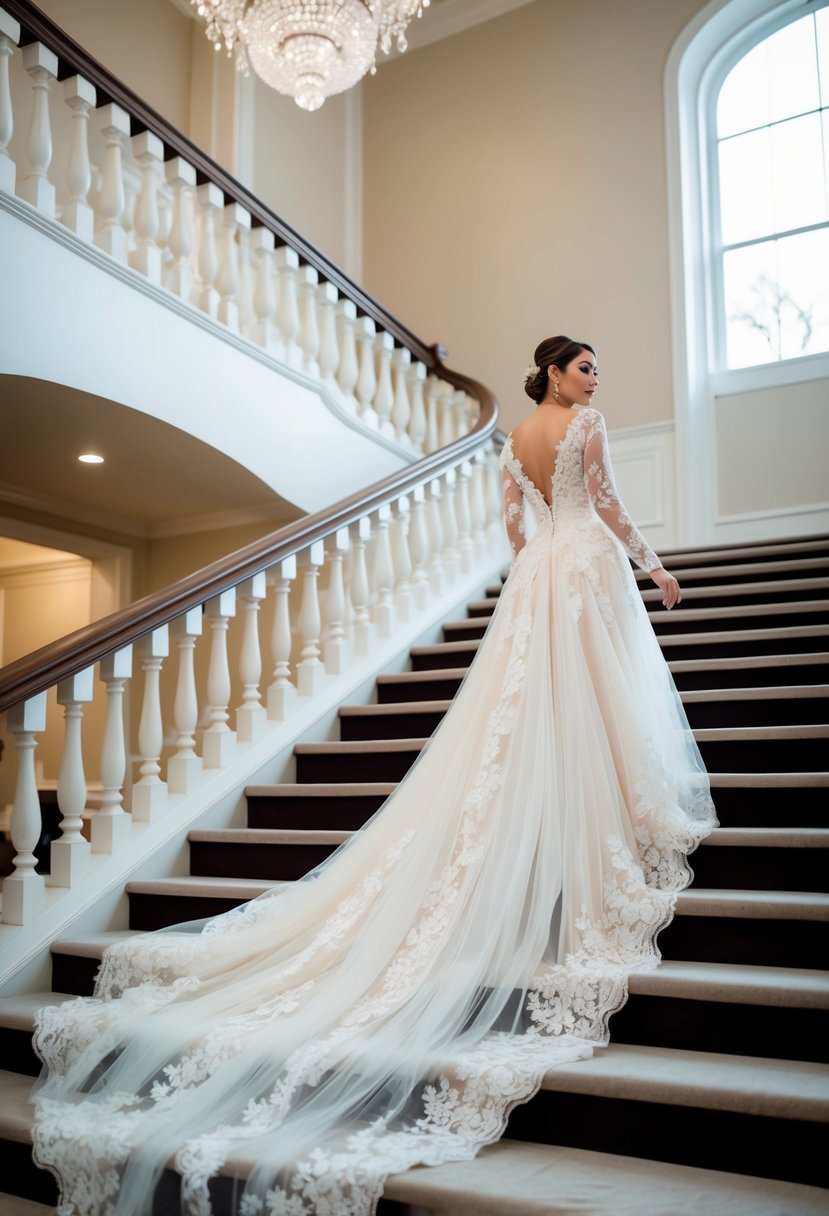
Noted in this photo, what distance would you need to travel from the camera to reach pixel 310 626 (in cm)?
457

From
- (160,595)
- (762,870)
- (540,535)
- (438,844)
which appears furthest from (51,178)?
Result: (762,870)

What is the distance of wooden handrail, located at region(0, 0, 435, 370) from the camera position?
13.6ft

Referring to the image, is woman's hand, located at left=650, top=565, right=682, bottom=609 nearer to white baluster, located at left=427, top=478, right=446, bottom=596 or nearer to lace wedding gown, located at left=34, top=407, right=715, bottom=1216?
lace wedding gown, located at left=34, top=407, right=715, bottom=1216

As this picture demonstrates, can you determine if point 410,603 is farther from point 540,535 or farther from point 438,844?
point 438,844

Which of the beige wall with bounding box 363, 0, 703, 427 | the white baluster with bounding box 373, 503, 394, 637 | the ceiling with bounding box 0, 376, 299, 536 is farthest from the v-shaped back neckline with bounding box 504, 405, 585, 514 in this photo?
the beige wall with bounding box 363, 0, 703, 427

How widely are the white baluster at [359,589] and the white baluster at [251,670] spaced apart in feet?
2.46

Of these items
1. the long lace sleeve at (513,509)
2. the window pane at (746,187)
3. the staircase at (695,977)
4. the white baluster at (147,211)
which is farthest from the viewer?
the window pane at (746,187)

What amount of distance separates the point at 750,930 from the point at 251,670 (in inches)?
91.0

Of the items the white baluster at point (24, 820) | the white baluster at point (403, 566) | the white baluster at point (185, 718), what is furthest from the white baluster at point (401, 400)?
the white baluster at point (24, 820)

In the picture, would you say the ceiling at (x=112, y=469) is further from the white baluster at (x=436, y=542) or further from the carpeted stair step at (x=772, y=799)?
the carpeted stair step at (x=772, y=799)

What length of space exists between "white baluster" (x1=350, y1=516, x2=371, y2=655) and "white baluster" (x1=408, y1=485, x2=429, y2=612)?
1.69 ft

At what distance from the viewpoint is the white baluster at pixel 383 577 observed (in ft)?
16.6

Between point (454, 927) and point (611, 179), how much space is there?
22.3 ft

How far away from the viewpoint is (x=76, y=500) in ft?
20.3
